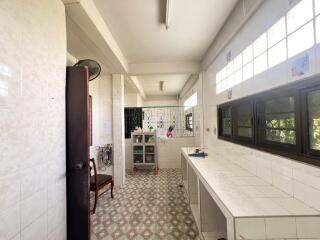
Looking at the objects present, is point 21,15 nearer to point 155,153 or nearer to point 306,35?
point 306,35

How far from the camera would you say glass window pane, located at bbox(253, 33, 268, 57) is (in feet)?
5.17

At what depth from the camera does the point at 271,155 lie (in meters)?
1.50

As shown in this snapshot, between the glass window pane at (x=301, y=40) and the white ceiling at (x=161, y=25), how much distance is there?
3.22 feet

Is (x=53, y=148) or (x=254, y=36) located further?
(x=254, y=36)

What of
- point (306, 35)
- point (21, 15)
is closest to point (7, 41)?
point (21, 15)

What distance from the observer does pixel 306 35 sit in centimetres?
113

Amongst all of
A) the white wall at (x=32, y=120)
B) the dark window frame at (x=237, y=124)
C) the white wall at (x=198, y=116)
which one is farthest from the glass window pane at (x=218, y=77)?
the white wall at (x=32, y=120)

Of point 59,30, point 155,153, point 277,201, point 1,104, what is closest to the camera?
point 1,104

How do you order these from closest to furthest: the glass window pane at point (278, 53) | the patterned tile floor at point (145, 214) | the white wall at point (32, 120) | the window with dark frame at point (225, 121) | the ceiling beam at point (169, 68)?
the white wall at point (32, 120) < the glass window pane at point (278, 53) < the patterned tile floor at point (145, 214) < the window with dark frame at point (225, 121) < the ceiling beam at point (169, 68)

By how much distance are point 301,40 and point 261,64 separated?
451mm

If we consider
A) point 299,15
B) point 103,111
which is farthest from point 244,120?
point 103,111

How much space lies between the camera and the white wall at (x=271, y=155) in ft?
3.59

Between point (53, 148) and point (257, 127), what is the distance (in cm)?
194

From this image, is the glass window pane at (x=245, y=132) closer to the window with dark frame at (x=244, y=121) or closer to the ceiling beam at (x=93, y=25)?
the window with dark frame at (x=244, y=121)
